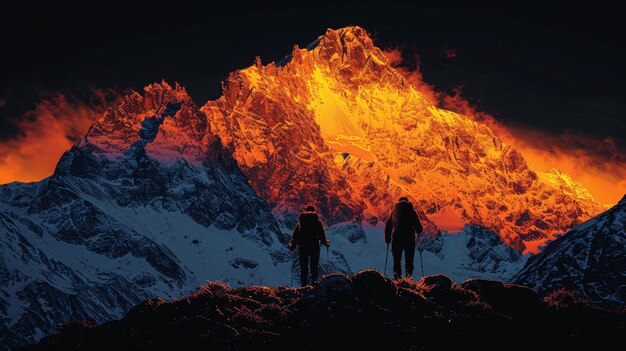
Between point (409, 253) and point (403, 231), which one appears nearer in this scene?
point (403, 231)

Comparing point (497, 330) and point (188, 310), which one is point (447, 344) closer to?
point (497, 330)

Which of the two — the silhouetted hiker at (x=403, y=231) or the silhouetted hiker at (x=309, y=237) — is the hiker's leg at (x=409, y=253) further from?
the silhouetted hiker at (x=309, y=237)

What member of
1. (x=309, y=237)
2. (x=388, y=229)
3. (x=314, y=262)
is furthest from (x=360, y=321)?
(x=388, y=229)

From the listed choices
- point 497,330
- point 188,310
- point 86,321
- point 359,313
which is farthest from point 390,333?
point 86,321

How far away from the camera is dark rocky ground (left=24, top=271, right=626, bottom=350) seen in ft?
73.8

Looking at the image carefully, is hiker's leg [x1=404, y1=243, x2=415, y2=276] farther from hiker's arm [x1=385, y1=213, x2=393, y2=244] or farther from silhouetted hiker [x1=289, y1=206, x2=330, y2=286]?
silhouetted hiker [x1=289, y1=206, x2=330, y2=286]

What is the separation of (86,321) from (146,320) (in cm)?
192

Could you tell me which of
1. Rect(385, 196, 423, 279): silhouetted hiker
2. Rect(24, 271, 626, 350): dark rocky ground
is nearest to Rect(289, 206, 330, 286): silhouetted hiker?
Rect(385, 196, 423, 279): silhouetted hiker

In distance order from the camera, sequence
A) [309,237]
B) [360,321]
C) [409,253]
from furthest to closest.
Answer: [409,253]
[309,237]
[360,321]

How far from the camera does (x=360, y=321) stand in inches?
928

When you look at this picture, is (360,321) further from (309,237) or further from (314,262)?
(309,237)

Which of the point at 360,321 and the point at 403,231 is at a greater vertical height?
the point at 403,231

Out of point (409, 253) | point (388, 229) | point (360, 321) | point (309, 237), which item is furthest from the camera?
point (388, 229)

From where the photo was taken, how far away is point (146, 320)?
24125mm
